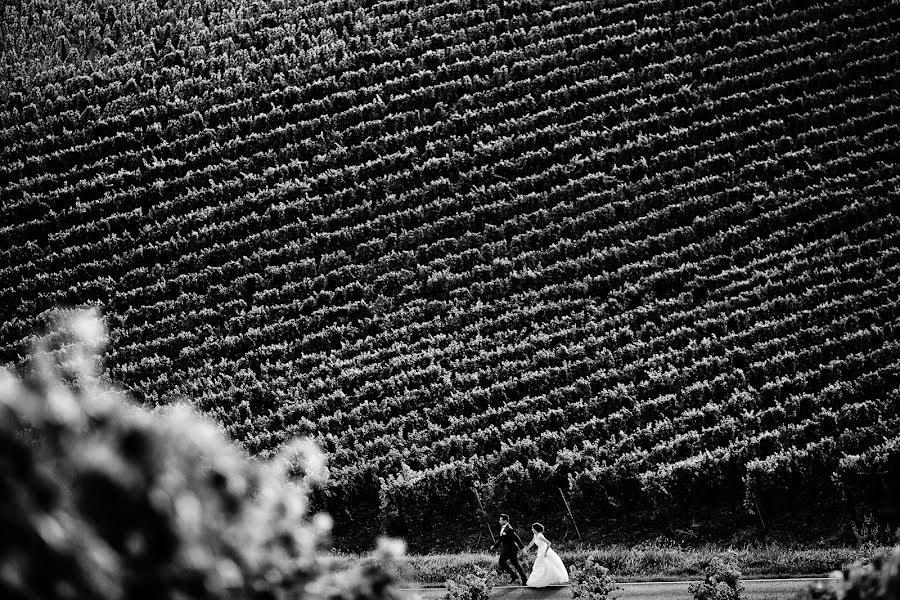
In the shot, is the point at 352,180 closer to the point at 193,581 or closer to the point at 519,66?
the point at 519,66

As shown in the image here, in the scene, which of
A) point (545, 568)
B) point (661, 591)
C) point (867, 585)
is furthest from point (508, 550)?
point (867, 585)

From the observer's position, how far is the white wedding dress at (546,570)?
12906 mm

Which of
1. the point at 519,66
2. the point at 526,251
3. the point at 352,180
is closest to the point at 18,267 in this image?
the point at 352,180

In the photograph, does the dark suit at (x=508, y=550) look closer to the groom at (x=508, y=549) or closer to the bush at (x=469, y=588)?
the groom at (x=508, y=549)

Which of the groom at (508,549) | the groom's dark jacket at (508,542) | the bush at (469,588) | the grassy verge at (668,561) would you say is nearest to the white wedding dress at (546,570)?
the groom at (508,549)

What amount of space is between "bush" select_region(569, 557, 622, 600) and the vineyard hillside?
290cm

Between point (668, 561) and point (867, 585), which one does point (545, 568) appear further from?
point (867, 585)

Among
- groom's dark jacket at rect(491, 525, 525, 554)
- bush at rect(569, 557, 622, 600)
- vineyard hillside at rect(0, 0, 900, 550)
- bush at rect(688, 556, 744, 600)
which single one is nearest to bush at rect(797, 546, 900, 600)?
bush at rect(688, 556, 744, 600)

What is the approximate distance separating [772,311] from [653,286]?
265 centimetres

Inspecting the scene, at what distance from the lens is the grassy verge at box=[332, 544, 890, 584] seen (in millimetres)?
13141

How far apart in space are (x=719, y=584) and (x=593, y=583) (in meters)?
1.74

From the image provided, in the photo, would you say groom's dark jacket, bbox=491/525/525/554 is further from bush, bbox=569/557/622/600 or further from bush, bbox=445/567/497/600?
bush, bbox=569/557/622/600

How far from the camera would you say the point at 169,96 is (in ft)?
81.4

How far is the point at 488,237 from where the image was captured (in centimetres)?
2083
